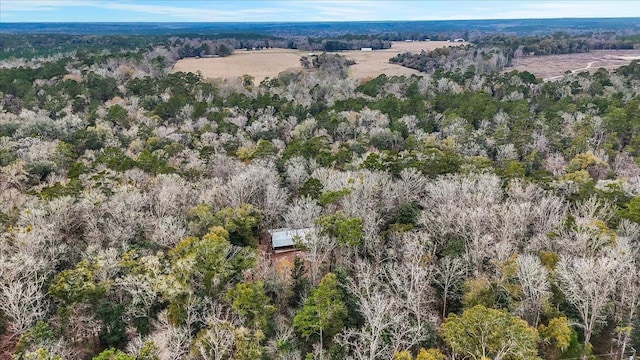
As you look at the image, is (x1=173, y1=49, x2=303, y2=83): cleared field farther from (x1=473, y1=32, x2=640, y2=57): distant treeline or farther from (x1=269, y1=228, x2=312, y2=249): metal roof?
(x1=269, y1=228, x2=312, y2=249): metal roof

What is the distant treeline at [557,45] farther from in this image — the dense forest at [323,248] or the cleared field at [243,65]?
Result: the dense forest at [323,248]

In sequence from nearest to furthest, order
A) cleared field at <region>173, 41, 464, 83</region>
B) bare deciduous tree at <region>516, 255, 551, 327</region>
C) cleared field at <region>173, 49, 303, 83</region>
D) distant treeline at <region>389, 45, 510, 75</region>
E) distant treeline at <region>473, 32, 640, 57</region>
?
bare deciduous tree at <region>516, 255, 551, 327</region>, distant treeline at <region>389, 45, 510, 75</region>, cleared field at <region>173, 49, 303, 83</region>, cleared field at <region>173, 41, 464, 83</region>, distant treeline at <region>473, 32, 640, 57</region>

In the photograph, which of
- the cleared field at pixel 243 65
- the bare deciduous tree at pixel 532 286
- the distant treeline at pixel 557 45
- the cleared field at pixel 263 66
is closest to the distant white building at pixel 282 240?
the bare deciduous tree at pixel 532 286

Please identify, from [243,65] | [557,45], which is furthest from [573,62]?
[243,65]

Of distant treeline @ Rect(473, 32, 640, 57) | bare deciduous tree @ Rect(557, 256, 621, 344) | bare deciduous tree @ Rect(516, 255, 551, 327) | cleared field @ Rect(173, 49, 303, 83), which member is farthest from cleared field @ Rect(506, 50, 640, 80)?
bare deciduous tree @ Rect(516, 255, 551, 327)

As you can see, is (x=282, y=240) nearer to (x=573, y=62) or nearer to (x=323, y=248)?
(x=323, y=248)

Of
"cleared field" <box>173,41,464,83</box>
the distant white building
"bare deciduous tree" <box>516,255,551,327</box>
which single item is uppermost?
"cleared field" <box>173,41,464,83</box>
